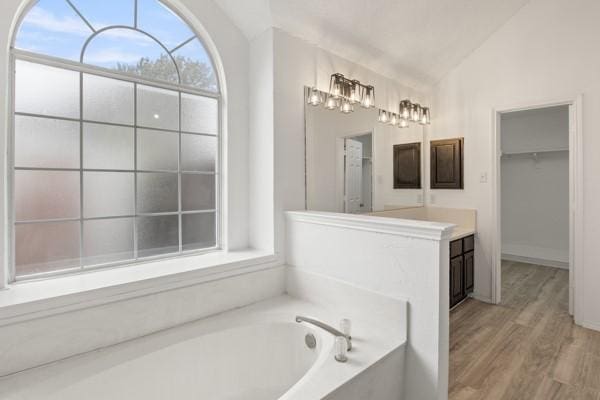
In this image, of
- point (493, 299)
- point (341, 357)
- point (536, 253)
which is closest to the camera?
point (341, 357)

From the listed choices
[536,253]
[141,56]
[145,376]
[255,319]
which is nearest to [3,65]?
[141,56]

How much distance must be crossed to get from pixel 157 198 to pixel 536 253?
559 centimetres

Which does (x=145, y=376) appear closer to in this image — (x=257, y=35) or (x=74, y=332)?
(x=74, y=332)

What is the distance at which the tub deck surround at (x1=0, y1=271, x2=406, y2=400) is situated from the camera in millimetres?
1355

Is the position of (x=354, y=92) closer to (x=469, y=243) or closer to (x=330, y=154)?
(x=330, y=154)

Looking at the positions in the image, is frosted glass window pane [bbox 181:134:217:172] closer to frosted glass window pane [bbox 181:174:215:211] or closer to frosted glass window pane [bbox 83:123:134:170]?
frosted glass window pane [bbox 181:174:215:211]

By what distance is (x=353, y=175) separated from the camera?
8.92 feet

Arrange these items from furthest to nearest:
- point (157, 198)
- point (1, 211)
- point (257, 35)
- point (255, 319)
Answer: point (257, 35) → point (157, 198) → point (255, 319) → point (1, 211)

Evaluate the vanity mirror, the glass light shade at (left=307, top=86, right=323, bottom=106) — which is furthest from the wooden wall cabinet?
the glass light shade at (left=307, top=86, right=323, bottom=106)

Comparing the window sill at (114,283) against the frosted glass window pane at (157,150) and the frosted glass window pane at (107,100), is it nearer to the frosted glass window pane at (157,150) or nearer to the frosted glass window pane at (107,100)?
the frosted glass window pane at (157,150)

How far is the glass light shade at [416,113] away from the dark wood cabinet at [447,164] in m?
0.41

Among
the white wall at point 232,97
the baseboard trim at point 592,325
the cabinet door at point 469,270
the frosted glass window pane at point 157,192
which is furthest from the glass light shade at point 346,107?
the baseboard trim at point 592,325

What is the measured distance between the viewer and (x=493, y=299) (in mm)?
3281

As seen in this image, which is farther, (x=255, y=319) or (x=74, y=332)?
(x=255, y=319)
